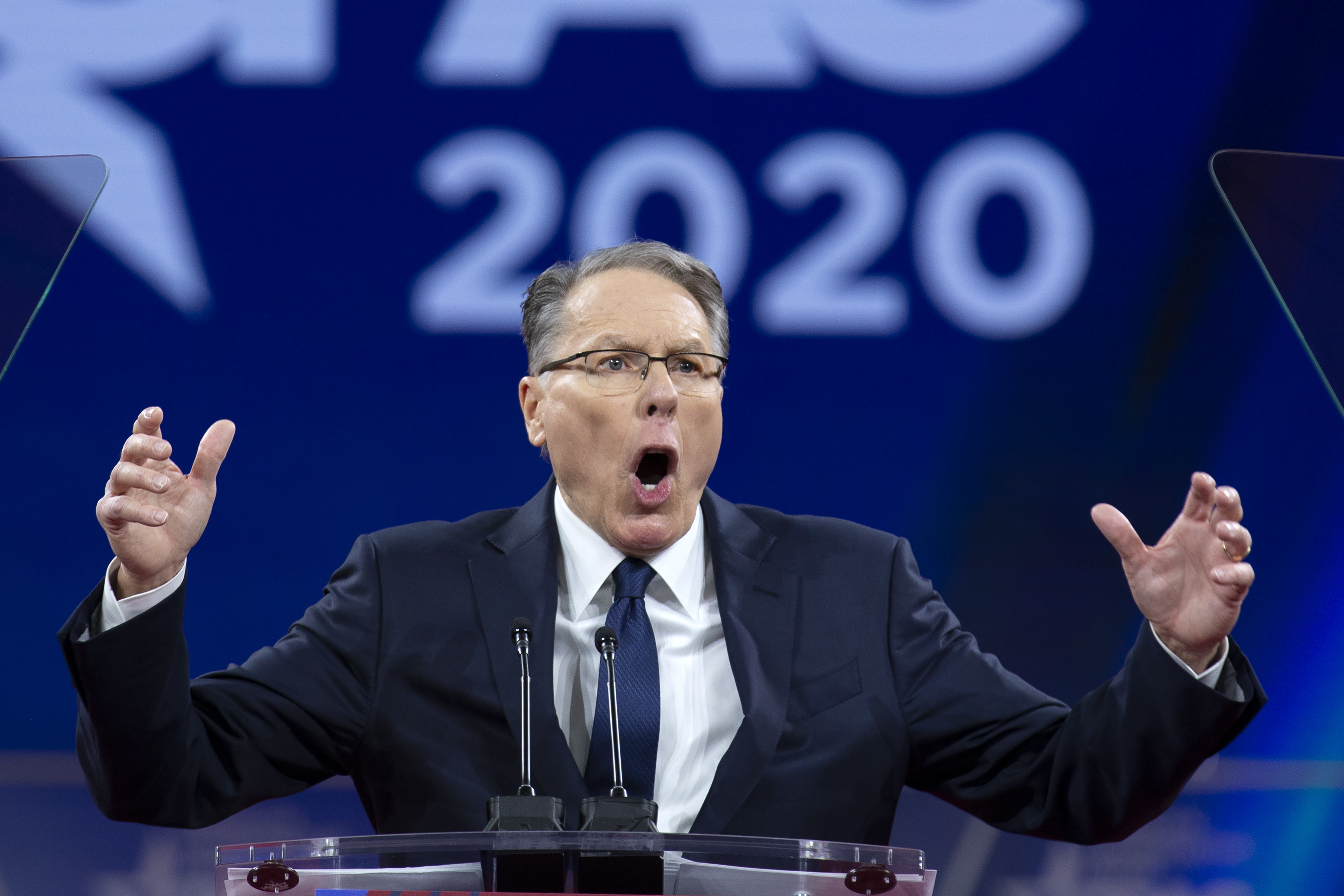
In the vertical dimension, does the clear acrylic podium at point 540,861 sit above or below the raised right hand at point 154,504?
below

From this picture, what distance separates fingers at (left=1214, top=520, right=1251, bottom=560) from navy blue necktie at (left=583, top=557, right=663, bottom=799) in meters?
0.81

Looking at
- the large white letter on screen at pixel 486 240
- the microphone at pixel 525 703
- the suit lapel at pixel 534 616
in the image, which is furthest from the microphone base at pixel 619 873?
the large white letter on screen at pixel 486 240

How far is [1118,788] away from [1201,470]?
1.43m

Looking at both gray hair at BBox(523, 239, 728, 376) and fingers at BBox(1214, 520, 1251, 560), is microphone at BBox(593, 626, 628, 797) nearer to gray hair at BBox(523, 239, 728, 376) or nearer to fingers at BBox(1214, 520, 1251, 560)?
gray hair at BBox(523, 239, 728, 376)

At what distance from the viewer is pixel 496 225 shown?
3.04 metres

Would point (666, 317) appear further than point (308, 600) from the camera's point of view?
No

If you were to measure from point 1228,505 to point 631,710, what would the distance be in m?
0.86

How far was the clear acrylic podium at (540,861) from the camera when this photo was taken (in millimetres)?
1279

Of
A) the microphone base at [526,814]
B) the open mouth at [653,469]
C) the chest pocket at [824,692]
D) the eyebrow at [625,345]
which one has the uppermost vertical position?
the eyebrow at [625,345]

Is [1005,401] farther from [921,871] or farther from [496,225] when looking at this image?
[921,871]

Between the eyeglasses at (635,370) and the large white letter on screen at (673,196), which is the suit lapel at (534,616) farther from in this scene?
the large white letter on screen at (673,196)

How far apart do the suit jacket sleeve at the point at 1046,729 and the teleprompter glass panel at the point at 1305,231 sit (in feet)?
1.37

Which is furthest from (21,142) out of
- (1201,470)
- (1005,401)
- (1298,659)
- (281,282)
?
(1298,659)

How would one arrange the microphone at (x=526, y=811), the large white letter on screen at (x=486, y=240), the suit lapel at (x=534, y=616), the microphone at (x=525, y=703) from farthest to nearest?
1. the large white letter on screen at (x=486, y=240)
2. the suit lapel at (x=534, y=616)
3. the microphone at (x=525, y=703)
4. the microphone at (x=526, y=811)
